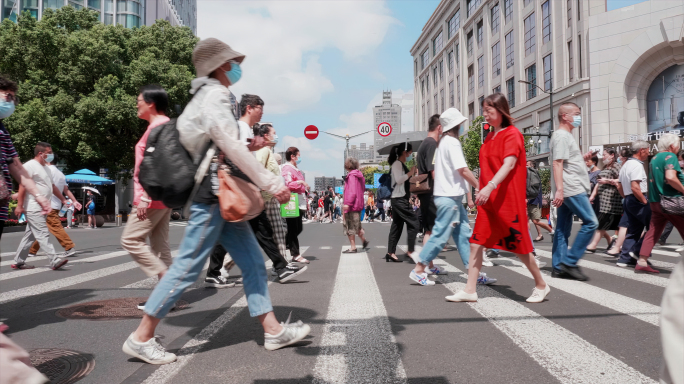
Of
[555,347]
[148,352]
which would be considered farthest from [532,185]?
[148,352]

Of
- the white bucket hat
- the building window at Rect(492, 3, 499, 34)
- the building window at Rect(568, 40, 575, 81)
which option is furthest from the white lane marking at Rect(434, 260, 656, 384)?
the building window at Rect(492, 3, 499, 34)

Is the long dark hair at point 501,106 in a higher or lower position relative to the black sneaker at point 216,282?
higher

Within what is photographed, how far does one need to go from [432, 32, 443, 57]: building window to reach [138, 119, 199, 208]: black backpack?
72612 millimetres

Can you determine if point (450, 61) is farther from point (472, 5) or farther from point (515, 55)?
point (515, 55)

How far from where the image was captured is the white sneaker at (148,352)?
9.34 feet

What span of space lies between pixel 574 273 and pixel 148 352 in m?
4.75

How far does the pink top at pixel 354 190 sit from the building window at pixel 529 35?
128 ft

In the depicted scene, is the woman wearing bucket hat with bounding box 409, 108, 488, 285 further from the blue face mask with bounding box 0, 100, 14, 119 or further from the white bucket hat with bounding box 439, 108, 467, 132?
the blue face mask with bounding box 0, 100, 14, 119

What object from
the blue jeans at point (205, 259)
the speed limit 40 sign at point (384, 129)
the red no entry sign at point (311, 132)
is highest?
the red no entry sign at point (311, 132)

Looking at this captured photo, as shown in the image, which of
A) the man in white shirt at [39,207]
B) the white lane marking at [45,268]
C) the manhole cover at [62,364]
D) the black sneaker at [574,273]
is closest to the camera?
the manhole cover at [62,364]

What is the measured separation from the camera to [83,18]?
→ 31.6 meters

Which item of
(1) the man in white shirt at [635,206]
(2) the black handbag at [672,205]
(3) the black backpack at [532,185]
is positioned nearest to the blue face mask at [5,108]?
(2) the black handbag at [672,205]

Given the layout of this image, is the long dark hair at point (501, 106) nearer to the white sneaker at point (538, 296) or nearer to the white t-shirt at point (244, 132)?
the white sneaker at point (538, 296)

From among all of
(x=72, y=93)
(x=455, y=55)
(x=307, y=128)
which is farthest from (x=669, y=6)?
(x=72, y=93)
